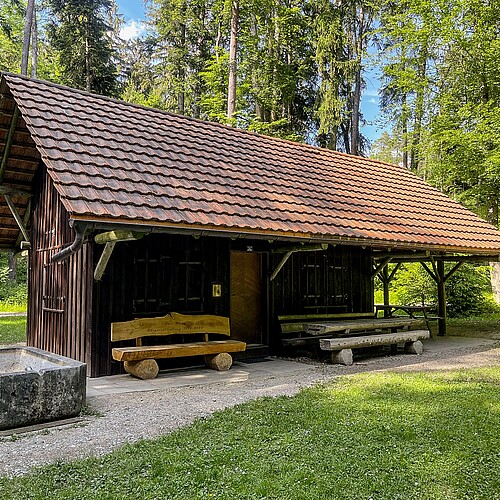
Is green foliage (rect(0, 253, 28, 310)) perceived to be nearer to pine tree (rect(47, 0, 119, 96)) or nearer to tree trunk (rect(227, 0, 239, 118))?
pine tree (rect(47, 0, 119, 96))

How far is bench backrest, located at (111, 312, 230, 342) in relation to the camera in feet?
25.4

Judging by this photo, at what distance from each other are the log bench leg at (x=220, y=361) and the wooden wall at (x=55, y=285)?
195 centimetres

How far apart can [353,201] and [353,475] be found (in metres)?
7.82

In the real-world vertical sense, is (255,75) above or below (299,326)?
above

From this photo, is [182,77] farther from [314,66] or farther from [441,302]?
[441,302]

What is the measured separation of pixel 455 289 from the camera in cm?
1888

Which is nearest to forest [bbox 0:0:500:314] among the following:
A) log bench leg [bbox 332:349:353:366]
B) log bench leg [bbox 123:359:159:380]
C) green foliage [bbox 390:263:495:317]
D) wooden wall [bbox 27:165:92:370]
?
green foliage [bbox 390:263:495:317]

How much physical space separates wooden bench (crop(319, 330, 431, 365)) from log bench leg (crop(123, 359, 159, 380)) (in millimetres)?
3116

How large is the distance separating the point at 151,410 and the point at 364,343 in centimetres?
494

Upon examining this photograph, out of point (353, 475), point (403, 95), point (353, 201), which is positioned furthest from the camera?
point (403, 95)

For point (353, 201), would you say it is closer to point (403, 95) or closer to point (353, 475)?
point (353, 475)

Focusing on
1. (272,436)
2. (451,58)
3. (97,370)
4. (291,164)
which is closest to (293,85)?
(451,58)

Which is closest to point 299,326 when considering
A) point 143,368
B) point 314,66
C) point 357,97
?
point 143,368

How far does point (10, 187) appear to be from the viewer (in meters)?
10.2
